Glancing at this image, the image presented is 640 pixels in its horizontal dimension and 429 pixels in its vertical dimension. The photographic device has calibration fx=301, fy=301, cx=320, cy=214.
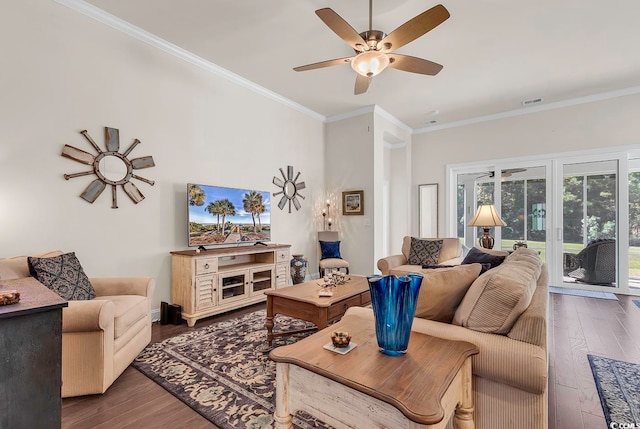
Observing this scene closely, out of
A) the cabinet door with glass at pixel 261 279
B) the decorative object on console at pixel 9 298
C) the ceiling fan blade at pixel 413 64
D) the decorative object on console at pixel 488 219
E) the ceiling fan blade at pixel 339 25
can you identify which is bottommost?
the cabinet door with glass at pixel 261 279

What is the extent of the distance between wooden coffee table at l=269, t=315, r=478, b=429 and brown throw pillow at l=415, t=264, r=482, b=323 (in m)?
0.19

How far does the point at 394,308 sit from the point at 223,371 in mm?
1693

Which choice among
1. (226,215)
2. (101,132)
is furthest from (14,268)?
(226,215)

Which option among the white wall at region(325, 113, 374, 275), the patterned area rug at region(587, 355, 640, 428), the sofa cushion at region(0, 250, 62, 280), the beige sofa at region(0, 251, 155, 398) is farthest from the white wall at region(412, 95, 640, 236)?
the sofa cushion at region(0, 250, 62, 280)

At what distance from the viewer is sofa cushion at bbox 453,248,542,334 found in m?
1.42

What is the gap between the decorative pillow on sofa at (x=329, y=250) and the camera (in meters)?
5.24

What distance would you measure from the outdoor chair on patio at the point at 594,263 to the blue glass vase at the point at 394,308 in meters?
5.50

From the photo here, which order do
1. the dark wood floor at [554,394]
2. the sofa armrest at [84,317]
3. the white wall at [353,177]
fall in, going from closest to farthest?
the dark wood floor at [554,394] < the sofa armrest at [84,317] < the white wall at [353,177]

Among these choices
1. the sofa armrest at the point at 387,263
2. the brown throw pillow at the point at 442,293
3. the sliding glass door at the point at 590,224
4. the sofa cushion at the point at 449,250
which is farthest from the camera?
the sliding glass door at the point at 590,224

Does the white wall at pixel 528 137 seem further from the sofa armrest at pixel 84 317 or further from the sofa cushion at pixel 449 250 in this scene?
the sofa armrest at pixel 84 317

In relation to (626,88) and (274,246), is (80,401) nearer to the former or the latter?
(274,246)

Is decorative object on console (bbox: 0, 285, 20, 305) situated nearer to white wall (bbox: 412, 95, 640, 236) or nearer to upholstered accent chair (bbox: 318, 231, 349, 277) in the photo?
upholstered accent chair (bbox: 318, 231, 349, 277)

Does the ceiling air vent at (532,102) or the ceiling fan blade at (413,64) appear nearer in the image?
the ceiling fan blade at (413,64)

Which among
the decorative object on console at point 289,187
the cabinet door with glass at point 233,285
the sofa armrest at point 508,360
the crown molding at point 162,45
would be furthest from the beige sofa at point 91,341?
the decorative object on console at point 289,187
